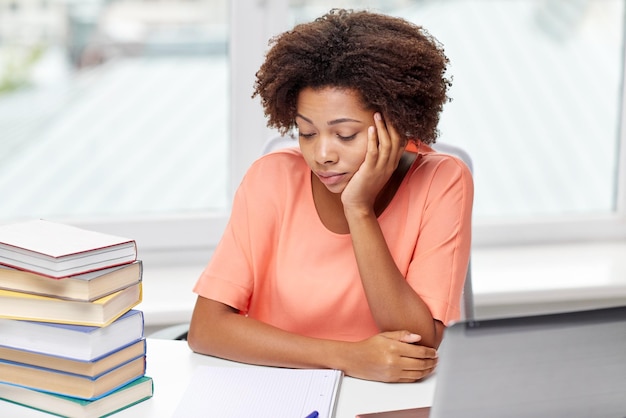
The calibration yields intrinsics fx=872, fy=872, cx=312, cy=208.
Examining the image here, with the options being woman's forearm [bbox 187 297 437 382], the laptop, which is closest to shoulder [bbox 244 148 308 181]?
woman's forearm [bbox 187 297 437 382]

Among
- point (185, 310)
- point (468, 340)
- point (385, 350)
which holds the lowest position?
point (185, 310)

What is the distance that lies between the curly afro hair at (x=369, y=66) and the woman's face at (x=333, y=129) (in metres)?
0.02

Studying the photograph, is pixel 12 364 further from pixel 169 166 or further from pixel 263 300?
pixel 169 166

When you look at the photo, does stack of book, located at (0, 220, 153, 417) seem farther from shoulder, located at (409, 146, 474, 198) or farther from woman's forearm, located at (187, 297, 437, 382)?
shoulder, located at (409, 146, 474, 198)

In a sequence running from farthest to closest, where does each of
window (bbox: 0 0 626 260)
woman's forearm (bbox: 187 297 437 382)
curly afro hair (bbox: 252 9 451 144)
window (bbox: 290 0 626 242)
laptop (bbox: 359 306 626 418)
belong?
window (bbox: 290 0 626 242)
window (bbox: 0 0 626 260)
curly afro hair (bbox: 252 9 451 144)
woman's forearm (bbox: 187 297 437 382)
laptop (bbox: 359 306 626 418)

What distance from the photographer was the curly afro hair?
4.95ft

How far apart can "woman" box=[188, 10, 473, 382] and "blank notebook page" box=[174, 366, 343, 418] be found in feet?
0.17

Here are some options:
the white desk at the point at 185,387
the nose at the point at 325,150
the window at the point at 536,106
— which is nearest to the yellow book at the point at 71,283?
the white desk at the point at 185,387

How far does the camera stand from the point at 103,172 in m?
2.68

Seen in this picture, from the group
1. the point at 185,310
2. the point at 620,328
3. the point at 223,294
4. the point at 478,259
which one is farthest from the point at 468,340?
the point at 478,259

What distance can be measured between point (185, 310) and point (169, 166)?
61cm

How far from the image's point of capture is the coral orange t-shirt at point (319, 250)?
159 centimetres

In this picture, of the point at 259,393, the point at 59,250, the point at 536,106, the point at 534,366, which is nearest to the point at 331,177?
the point at 259,393

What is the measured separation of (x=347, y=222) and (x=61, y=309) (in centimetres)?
61
